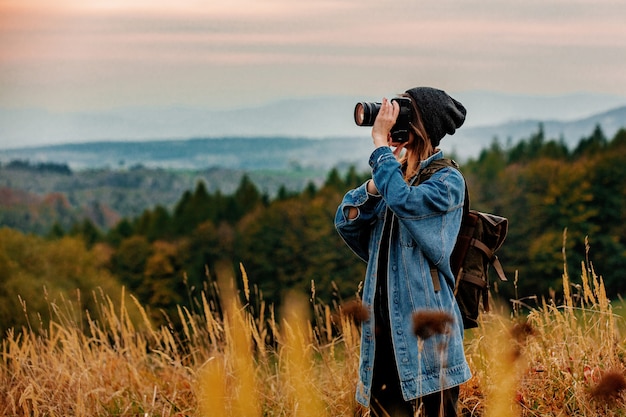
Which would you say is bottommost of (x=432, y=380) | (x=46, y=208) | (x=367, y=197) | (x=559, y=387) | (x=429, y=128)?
(x=46, y=208)

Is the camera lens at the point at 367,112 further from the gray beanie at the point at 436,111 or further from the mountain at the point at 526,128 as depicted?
the mountain at the point at 526,128

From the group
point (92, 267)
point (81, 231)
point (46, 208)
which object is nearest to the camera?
point (92, 267)

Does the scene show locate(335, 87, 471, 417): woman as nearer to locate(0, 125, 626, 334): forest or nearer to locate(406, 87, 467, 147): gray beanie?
locate(406, 87, 467, 147): gray beanie

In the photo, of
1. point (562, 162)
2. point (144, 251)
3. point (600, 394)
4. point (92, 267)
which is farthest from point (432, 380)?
point (562, 162)

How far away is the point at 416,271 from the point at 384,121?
0.58 metres

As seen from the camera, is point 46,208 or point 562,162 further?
point 46,208

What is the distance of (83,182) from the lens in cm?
13150

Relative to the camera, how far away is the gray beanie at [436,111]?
11.1ft

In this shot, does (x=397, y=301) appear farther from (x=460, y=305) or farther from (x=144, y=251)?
(x=144, y=251)

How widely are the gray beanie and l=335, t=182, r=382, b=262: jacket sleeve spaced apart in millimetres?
341

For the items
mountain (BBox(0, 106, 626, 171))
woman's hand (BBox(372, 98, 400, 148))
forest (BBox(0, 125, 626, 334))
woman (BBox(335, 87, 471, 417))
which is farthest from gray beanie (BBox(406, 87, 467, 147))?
mountain (BBox(0, 106, 626, 171))

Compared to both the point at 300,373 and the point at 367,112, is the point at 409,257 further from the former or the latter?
the point at 300,373

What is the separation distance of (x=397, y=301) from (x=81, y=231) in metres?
62.8

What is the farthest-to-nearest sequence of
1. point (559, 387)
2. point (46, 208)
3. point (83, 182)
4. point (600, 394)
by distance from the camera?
1. point (83, 182)
2. point (46, 208)
3. point (559, 387)
4. point (600, 394)
